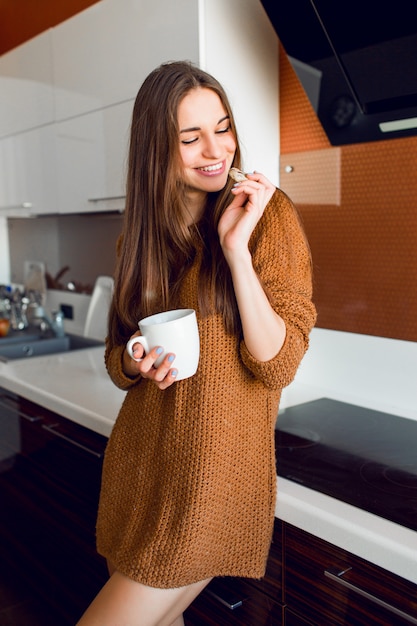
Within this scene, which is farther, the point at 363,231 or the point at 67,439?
the point at 67,439

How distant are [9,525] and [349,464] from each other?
1.25 meters

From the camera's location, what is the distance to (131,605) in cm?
94

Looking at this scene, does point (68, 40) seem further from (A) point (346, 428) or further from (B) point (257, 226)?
(A) point (346, 428)

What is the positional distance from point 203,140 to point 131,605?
770 mm

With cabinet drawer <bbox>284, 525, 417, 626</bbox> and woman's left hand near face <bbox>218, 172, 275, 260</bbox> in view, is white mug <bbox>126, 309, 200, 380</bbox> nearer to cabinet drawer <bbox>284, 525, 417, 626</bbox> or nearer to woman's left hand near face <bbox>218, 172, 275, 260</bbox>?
woman's left hand near face <bbox>218, 172, 275, 260</bbox>

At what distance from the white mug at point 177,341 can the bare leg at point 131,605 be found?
0.35 meters

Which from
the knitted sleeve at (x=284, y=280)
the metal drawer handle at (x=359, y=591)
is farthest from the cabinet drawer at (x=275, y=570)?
the knitted sleeve at (x=284, y=280)

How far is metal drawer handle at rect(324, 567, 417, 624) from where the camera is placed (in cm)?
85

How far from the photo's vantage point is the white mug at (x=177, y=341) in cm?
86

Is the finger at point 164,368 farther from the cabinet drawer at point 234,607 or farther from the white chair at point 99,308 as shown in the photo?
the white chair at point 99,308

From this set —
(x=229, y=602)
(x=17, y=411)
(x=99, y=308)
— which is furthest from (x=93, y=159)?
(x=229, y=602)

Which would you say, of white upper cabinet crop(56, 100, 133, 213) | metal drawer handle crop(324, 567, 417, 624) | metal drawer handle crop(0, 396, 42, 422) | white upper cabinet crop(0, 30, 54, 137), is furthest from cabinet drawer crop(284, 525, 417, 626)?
white upper cabinet crop(0, 30, 54, 137)

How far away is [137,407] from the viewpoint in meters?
1.07

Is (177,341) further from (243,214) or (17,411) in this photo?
(17,411)
